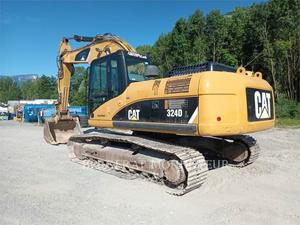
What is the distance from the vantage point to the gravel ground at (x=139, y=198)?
4812 millimetres

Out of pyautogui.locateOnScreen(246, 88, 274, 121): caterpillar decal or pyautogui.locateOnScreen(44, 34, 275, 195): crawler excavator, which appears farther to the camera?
pyautogui.locateOnScreen(246, 88, 274, 121): caterpillar decal

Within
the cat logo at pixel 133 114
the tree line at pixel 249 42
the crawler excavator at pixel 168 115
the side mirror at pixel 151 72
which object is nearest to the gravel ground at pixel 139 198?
the crawler excavator at pixel 168 115

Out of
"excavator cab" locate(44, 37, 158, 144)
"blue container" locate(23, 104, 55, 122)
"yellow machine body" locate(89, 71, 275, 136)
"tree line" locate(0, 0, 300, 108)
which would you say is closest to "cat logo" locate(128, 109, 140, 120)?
"excavator cab" locate(44, 37, 158, 144)

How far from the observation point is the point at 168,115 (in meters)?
6.24

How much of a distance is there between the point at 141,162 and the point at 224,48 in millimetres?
31047

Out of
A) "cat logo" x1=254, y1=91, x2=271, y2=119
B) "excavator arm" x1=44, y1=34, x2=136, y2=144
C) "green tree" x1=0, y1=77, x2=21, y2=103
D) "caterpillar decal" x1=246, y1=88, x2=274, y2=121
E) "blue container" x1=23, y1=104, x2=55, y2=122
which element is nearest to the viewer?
"caterpillar decal" x1=246, y1=88, x2=274, y2=121

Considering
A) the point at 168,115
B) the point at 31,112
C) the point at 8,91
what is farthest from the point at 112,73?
the point at 8,91

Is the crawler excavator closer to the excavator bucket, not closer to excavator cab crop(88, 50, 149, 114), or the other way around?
excavator cab crop(88, 50, 149, 114)

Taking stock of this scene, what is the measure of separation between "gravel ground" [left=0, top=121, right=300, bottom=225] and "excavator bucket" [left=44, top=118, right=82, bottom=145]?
2613 mm

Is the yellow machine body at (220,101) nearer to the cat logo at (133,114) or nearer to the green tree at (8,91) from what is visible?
the cat logo at (133,114)

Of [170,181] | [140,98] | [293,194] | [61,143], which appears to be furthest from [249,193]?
[61,143]

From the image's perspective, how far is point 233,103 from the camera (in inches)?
220

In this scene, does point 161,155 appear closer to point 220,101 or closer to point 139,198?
point 139,198

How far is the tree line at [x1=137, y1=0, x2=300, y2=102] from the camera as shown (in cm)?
3011
